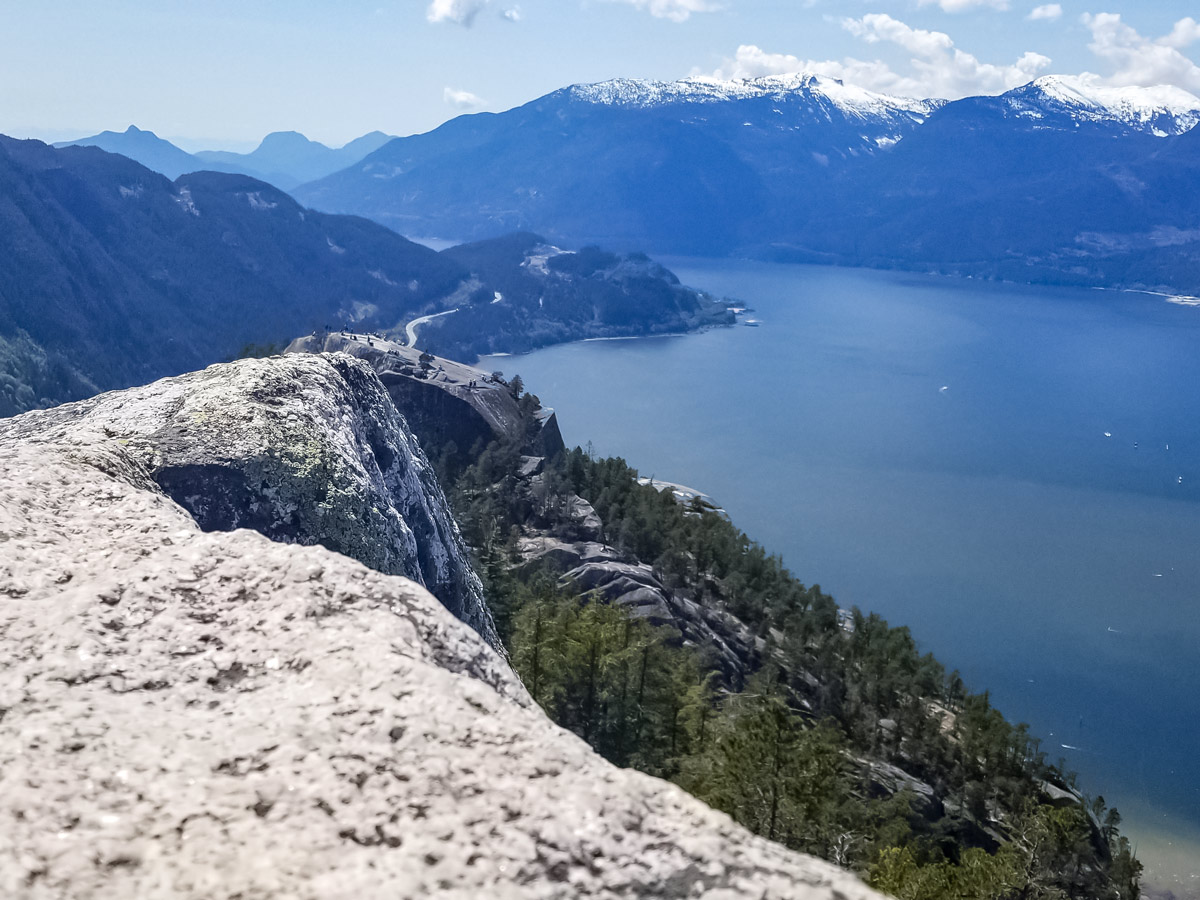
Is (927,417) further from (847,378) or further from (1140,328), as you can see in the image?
(1140,328)

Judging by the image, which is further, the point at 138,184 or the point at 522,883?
the point at 138,184

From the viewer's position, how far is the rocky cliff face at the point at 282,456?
23.3ft

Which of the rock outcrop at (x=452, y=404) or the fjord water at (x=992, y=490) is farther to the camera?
the rock outcrop at (x=452, y=404)

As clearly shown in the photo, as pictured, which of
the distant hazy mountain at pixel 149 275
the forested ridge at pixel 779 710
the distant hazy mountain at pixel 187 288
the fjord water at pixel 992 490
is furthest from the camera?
the distant hazy mountain at pixel 187 288

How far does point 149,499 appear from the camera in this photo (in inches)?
220

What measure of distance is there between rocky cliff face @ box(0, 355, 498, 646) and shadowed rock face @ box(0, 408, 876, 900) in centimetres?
260

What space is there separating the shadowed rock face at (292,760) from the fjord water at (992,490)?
147 ft

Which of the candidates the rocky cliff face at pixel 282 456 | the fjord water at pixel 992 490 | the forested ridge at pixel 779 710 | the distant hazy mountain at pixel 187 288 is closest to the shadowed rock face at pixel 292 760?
the rocky cliff face at pixel 282 456

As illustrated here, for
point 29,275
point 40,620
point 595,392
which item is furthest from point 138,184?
point 40,620

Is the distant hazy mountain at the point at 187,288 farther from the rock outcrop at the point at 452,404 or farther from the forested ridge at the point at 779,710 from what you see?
the forested ridge at the point at 779,710

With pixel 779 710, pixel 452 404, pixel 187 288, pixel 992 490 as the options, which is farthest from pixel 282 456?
pixel 187 288

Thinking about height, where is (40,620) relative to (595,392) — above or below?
above

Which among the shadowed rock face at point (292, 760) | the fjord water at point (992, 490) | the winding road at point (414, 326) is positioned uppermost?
the shadowed rock face at point (292, 760)

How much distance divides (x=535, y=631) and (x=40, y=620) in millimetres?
16725
